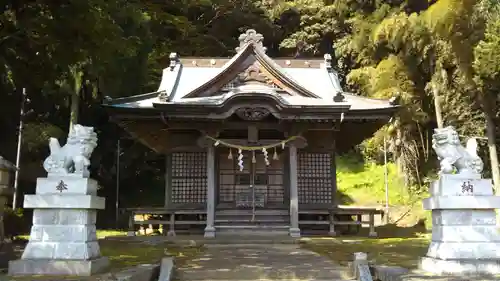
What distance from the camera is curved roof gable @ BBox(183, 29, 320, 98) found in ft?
44.1

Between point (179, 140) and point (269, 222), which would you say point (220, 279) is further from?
point (179, 140)

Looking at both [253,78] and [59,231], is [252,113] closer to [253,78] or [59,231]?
[253,78]

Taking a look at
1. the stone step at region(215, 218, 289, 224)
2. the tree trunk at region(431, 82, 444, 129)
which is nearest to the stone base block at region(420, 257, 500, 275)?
the stone step at region(215, 218, 289, 224)

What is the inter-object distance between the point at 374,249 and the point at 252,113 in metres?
4.90

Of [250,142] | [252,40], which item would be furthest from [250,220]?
[252,40]

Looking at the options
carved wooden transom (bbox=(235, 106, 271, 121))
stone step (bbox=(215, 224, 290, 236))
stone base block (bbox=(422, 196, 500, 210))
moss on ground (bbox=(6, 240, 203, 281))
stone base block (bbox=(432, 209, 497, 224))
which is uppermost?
carved wooden transom (bbox=(235, 106, 271, 121))

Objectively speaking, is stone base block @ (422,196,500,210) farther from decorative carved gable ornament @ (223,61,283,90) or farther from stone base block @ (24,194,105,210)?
decorative carved gable ornament @ (223,61,283,90)

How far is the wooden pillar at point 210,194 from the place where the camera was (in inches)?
485

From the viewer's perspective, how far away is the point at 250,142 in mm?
13359

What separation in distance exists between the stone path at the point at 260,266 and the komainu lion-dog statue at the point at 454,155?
7.54ft

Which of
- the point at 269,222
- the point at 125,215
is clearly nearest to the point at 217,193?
the point at 269,222

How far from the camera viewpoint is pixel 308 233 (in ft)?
44.6

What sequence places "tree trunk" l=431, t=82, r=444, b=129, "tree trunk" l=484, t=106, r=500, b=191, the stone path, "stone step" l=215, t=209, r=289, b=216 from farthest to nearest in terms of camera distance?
1. "tree trunk" l=431, t=82, r=444, b=129
2. "tree trunk" l=484, t=106, r=500, b=191
3. "stone step" l=215, t=209, r=289, b=216
4. the stone path

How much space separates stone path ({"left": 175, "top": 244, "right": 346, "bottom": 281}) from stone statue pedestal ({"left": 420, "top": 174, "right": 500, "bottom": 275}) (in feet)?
5.11
